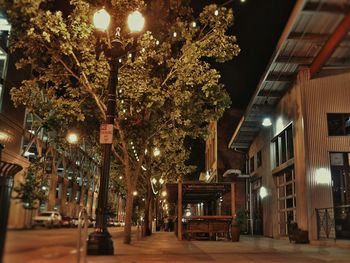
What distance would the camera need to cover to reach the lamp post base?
1046 centimetres

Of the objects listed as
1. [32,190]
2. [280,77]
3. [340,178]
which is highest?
[280,77]

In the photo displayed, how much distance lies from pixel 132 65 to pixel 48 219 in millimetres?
10655

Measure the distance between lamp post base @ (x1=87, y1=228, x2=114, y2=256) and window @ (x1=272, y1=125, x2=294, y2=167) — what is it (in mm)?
12900

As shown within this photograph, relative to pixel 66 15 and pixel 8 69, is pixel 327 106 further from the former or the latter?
pixel 8 69

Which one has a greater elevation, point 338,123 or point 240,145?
point 240,145

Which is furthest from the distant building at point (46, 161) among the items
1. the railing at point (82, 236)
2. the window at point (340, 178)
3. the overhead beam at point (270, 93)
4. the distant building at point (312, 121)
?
the window at point (340, 178)

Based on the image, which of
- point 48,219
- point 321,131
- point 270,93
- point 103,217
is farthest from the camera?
point 270,93

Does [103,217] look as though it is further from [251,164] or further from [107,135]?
[251,164]

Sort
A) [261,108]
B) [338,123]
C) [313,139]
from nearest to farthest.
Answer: [313,139]
[338,123]
[261,108]

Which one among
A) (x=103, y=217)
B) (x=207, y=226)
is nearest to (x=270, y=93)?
(x=207, y=226)

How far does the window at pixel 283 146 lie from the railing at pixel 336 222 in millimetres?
4690

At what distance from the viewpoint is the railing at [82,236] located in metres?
6.19

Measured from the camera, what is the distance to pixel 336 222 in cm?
1661

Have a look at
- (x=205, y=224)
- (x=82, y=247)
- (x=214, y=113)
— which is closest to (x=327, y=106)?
(x=214, y=113)
